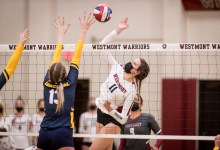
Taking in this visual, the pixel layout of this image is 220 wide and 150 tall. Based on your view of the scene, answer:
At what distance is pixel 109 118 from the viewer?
8.65 m

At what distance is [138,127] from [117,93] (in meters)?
1.20

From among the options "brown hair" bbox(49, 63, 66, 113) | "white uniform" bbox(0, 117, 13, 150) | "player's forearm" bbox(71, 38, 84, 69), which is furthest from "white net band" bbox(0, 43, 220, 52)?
"white uniform" bbox(0, 117, 13, 150)

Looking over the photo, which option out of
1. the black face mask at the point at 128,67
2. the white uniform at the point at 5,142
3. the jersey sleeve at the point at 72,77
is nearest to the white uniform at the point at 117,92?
the black face mask at the point at 128,67

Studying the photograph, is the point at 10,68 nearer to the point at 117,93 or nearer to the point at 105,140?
the point at 117,93

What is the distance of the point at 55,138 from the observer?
22.3ft

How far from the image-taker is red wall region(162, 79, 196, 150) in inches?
549

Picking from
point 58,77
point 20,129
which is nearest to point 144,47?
point 58,77

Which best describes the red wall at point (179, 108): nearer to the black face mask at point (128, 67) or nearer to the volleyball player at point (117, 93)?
the volleyball player at point (117, 93)

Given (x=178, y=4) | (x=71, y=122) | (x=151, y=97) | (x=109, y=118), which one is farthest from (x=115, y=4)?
(x=71, y=122)

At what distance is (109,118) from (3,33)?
24.4ft

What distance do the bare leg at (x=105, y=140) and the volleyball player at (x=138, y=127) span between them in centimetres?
65

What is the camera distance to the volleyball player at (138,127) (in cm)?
935

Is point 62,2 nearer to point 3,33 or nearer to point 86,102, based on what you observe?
point 3,33

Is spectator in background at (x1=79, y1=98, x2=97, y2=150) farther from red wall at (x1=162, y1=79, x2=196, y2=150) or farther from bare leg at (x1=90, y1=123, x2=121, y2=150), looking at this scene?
bare leg at (x1=90, y1=123, x2=121, y2=150)
